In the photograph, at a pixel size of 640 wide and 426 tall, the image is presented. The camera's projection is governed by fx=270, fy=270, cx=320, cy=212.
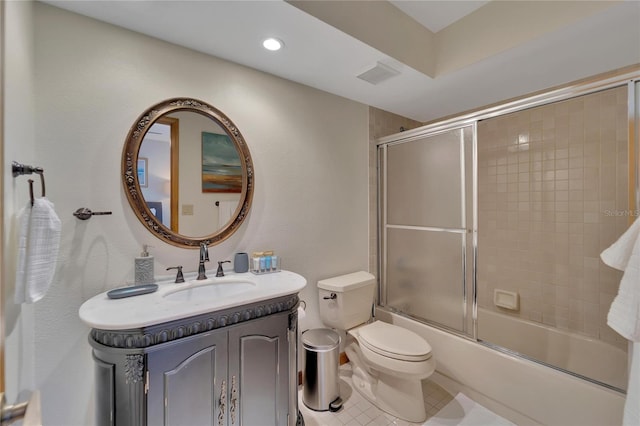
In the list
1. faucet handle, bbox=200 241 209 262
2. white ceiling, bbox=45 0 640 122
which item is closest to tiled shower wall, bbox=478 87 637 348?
white ceiling, bbox=45 0 640 122

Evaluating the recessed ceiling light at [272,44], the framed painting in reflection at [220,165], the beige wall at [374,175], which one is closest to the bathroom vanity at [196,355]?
the framed painting in reflection at [220,165]

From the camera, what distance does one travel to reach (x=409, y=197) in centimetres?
231

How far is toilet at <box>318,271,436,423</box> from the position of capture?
5.42ft

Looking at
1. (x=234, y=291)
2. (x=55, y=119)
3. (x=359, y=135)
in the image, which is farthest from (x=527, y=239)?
(x=55, y=119)

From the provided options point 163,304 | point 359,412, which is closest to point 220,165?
point 163,304

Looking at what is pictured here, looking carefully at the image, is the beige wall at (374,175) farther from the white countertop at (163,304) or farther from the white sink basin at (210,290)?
the white sink basin at (210,290)

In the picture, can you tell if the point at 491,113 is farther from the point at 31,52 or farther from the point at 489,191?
the point at 31,52

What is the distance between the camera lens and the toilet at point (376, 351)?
5.42 ft

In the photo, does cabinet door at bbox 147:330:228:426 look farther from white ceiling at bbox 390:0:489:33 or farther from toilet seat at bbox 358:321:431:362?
white ceiling at bbox 390:0:489:33

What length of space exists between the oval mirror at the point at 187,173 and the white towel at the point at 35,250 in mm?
435

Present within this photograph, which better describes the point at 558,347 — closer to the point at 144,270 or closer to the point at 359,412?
the point at 359,412

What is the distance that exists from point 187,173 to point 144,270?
1.85ft

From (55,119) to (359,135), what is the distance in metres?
1.96

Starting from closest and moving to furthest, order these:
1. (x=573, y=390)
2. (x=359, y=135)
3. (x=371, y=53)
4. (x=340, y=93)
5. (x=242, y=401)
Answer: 1. (x=242, y=401)
2. (x=573, y=390)
3. (x=371, y=53)
4. (x=340, y=93)
5. (x=359, y=135)
